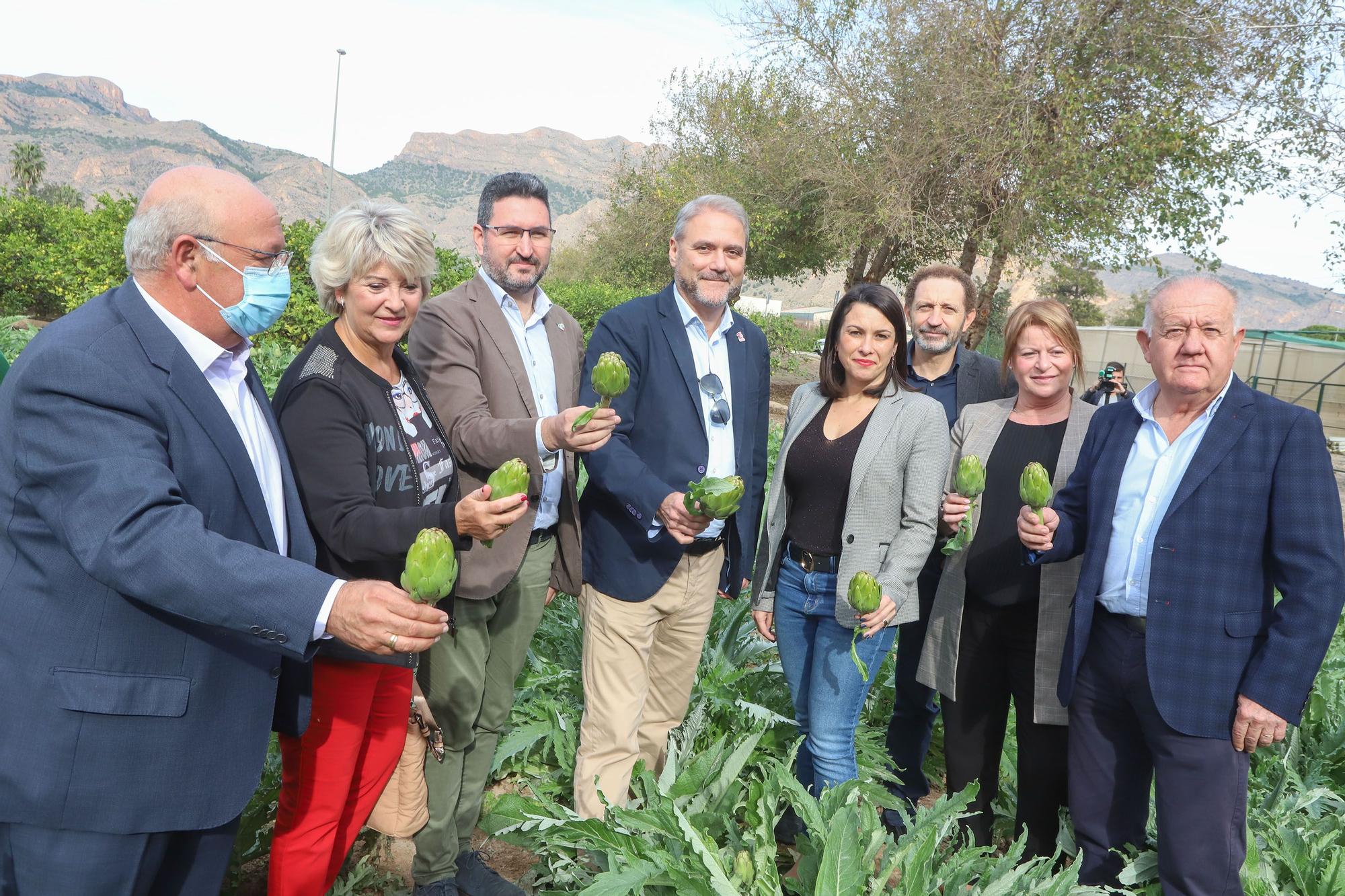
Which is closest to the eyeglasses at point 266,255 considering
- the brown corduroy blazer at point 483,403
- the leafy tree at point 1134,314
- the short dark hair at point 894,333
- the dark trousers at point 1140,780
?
the brown corduroy blazer at point 483,403

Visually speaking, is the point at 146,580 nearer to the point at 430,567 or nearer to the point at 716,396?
the point at 430,567

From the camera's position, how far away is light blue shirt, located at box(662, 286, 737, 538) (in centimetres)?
315

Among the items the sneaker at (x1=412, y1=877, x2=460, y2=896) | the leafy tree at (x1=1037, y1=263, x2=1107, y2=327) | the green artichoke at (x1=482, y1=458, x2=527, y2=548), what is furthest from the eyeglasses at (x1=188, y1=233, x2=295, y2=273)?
the leafy tree at (x1=1037, y1=263, x2=1107, y2=327)

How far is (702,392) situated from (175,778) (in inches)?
77.2

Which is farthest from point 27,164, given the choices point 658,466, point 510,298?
point 658,466

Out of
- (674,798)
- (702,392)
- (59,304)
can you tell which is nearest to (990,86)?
(702,392)

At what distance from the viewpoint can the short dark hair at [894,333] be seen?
2998mm

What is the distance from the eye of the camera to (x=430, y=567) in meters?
1.85

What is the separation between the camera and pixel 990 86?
43.8ft

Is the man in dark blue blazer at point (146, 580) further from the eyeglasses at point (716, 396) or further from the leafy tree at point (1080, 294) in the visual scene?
the leafy tree at point (1080, 294)

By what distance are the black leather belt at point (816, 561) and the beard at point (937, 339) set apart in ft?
3.77

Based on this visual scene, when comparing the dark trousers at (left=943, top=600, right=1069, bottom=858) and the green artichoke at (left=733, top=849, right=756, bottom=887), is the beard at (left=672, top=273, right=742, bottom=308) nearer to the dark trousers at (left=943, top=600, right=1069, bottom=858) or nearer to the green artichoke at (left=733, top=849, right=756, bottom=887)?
the dark trousers at (left=943, top=600, right=1069, bottom=858)

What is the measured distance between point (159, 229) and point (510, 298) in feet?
4.52

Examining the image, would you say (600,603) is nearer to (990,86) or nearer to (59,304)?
(990,86)
